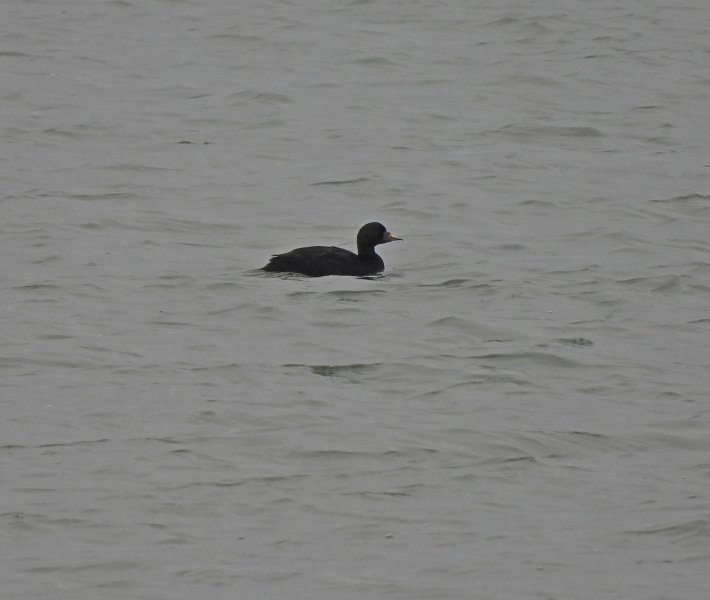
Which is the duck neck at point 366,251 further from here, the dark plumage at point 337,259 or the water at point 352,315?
the water at point 352,315

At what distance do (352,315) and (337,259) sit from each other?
1399 mm

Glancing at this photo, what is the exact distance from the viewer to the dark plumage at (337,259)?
13.5 metres

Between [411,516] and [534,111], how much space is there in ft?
43.9

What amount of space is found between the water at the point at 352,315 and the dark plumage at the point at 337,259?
19 centimetres

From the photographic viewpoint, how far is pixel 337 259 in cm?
1367

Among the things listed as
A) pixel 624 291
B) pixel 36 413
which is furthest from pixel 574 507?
pixel 624 291

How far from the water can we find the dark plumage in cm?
19

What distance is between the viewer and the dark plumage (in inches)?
530

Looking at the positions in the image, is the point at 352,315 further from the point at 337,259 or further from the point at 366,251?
the point at 366,251

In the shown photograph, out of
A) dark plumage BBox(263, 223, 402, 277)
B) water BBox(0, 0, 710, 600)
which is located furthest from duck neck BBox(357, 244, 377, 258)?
water BBox(0, 0, 710, 600)

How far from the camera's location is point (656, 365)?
36.3 feet

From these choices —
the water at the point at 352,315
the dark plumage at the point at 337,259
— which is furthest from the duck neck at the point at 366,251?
the water at the point at 352,315

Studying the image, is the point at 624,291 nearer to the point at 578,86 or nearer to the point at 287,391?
the point at 287,391

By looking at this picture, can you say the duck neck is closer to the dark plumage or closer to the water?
the dark plumage
